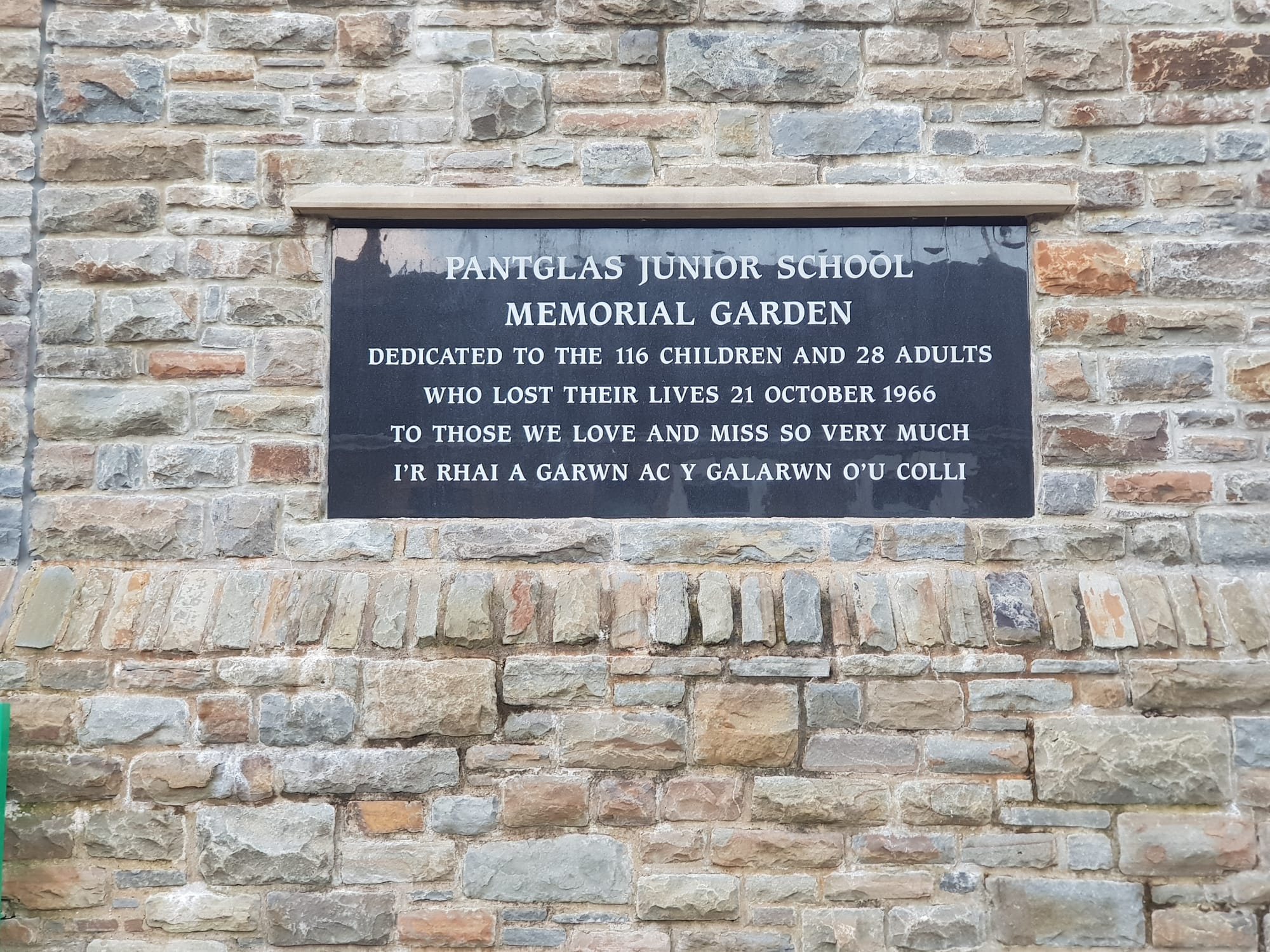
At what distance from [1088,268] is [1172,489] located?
809mm

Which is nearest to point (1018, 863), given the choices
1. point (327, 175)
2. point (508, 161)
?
point (508, 161)

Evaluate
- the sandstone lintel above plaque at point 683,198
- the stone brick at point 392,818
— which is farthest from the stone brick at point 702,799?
the sandstone lintel above plaque at point 683,198

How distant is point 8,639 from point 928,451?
124 inches

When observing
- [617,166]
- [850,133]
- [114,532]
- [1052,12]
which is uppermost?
[1052,12]

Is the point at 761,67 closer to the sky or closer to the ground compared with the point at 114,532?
closer to the sky

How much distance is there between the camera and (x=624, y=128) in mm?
3684

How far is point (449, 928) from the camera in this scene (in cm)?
330

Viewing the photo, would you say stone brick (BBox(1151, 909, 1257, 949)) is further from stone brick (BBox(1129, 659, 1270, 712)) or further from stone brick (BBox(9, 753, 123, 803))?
stone brick (BBox(9, 753, 123, 803))

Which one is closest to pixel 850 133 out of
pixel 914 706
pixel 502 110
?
pixel 502 110

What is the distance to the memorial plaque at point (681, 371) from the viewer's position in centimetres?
364

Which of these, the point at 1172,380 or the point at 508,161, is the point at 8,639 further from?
the point at 1172,380

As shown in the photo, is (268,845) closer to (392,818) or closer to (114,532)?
(392,818)

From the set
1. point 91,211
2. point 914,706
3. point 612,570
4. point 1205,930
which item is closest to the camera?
point 1205,930

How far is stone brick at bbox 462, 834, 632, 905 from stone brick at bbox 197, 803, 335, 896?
0.46 meters
